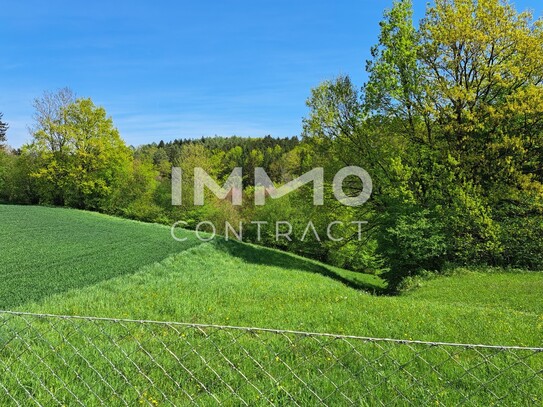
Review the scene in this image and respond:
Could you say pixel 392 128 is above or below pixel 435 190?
above

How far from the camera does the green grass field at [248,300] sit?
573 centimetres

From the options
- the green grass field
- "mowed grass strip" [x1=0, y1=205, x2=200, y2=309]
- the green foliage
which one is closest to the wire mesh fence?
the green grass field

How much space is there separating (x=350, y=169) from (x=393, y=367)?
14.4 m

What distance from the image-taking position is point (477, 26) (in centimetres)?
1575

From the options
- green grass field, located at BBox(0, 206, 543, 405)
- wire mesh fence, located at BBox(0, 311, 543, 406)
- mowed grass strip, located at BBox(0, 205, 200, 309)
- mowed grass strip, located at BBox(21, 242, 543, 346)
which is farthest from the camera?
mowed grass strip, located at BBox(0, 205, 200, 309)

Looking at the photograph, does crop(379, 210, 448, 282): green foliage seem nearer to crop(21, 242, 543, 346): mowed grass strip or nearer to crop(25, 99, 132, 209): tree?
crop(21, 242, 543, 346): mowed grass strip

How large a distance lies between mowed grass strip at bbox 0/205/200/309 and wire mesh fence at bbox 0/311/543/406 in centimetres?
460

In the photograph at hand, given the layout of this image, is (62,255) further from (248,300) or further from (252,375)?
(252,375)

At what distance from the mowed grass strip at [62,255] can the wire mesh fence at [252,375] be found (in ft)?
15.1

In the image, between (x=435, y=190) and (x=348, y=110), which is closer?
(x=435, y=190)

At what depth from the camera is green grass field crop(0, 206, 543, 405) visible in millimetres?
5734

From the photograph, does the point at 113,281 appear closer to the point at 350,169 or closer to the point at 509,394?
the point at 509,394

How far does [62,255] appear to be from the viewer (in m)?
15.6

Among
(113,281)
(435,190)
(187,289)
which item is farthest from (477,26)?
(113,281)
